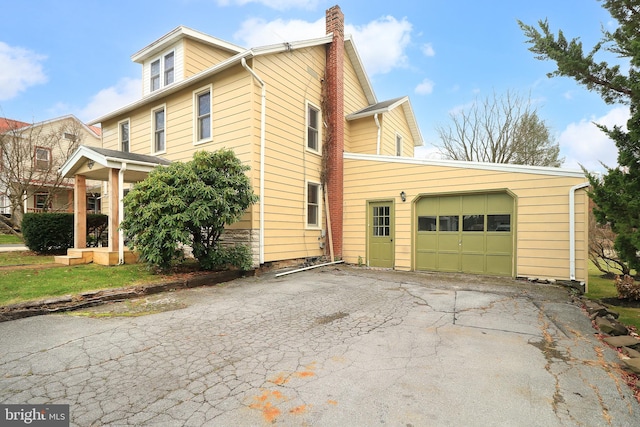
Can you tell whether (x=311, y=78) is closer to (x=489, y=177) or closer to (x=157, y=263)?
(x=489, y=177)

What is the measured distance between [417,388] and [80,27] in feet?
59.9

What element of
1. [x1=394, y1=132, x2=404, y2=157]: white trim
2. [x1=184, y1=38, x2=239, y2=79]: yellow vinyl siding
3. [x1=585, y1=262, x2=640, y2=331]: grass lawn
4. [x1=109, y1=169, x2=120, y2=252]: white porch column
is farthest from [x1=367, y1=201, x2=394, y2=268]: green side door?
[x1=184, y1=38, x2=239, y2=79]: yellow vinyl siding

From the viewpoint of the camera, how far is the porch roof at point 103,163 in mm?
8776

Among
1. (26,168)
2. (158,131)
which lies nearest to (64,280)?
(158,131)

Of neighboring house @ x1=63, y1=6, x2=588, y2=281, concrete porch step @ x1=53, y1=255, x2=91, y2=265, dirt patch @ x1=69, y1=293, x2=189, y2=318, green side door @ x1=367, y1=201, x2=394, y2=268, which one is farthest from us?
green side door @ x1=367, y1=201, x2=394, y2=268

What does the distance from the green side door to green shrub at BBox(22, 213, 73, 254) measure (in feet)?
36.0

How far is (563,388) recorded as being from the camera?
2881mm

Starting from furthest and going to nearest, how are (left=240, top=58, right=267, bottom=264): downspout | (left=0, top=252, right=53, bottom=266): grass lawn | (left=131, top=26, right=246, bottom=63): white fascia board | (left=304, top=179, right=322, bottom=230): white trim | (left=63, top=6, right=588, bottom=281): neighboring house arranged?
(left=131, top=26, right=246, bottom=63): white fascia board → (left=304, top=179, right=322, bottom=230): white trim → (left=0, top=252, right=53, bottom=266): grass lawn → (left=240, top=58, right=267, bottom=264): downspout → (left=63, top=6, right=588, bottom=281): neighboring house

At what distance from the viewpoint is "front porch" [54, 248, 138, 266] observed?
8.96 m

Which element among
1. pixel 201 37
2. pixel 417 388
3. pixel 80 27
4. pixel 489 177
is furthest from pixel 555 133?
pixel 80 27

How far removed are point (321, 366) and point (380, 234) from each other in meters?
8.03

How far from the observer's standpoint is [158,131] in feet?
38.3

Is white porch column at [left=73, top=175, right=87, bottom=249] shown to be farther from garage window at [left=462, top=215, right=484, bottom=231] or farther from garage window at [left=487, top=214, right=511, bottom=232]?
garage window at [left=487, top=214, right=511, bottom=232]

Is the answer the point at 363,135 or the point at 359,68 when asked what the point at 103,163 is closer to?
the point at 363,135
